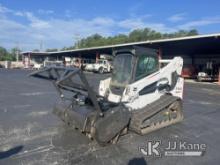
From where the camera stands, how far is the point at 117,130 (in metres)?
5.82

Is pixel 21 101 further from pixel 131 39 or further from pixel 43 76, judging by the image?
pixel 131 39

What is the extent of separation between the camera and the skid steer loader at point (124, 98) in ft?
18.5

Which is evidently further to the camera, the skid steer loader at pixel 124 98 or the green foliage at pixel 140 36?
the green foliage at pixel 140 36

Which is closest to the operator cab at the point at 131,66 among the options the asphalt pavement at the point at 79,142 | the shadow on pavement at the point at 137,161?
the asphalt pavement at the point at 79,142

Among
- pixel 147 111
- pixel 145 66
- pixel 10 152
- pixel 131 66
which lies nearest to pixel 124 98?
pixel 147 111

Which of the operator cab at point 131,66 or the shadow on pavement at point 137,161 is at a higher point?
the operator cab at point 131,66

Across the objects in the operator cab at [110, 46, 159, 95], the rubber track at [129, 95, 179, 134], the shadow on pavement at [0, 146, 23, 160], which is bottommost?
the shadow on pavement at [0, 146, 23, 160]

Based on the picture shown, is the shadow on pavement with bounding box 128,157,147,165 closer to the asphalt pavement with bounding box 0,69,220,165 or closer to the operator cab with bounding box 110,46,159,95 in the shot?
the asphalt pavement with bounding box 0,69,220,165

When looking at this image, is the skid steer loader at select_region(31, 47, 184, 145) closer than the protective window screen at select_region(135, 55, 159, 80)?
Yes

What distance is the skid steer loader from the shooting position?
565cm

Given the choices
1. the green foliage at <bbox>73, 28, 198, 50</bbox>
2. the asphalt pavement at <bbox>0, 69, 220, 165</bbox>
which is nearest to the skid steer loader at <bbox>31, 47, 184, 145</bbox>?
the asphalt pavement at <bbox>0, 69, 220, 165</bbox>

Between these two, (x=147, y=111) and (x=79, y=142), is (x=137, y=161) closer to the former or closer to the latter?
(x=79, y=142)

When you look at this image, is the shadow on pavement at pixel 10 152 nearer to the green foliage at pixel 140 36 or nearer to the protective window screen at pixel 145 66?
the protective window screen at pixel 145 66

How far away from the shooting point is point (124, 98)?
6.80 m
